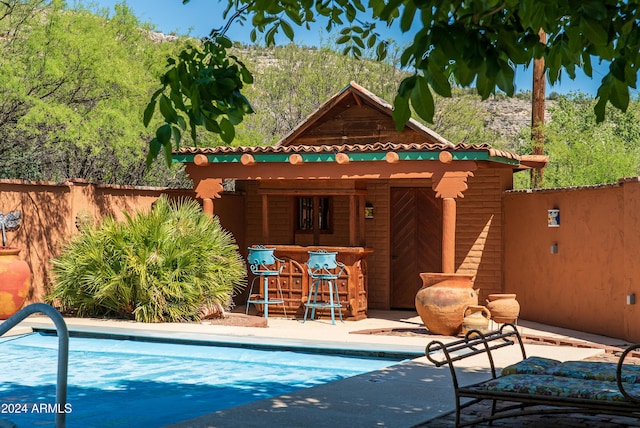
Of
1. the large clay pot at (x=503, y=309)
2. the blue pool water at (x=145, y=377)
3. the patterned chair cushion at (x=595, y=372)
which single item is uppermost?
the large clay pot at (x=503, y=309)

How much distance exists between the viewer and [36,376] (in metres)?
9.70

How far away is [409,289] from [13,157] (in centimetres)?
990

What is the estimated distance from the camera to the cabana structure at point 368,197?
13125 mm

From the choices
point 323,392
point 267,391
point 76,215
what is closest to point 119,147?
point 76,215

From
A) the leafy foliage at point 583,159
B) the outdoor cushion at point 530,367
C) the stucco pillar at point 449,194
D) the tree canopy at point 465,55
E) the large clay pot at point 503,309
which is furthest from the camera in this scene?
the leafy foliage at point 583,159

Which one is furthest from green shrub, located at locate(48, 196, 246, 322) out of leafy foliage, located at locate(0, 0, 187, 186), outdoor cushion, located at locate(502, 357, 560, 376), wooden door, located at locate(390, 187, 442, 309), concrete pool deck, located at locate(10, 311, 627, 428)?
outdoor cushion, located at locate(502, 357, 560, 376)

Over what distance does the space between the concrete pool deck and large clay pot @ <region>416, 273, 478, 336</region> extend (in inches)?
9.5

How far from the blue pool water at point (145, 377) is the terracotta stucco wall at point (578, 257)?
3597 millimetres

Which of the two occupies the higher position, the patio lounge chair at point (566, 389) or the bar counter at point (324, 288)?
the bar counter at point (324, 288)

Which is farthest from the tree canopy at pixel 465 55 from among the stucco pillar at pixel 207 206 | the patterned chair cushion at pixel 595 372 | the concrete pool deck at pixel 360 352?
the stucco pillar at pixel 207 206

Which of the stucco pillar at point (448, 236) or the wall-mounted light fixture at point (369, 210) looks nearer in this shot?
the stucco pillar at point (448, 236)

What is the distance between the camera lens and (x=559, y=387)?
5477mm

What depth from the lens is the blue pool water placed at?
8.02 metres

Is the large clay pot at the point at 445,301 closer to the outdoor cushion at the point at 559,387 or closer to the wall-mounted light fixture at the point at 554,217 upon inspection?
the wall-mounted light fixture at the point at 554,217
